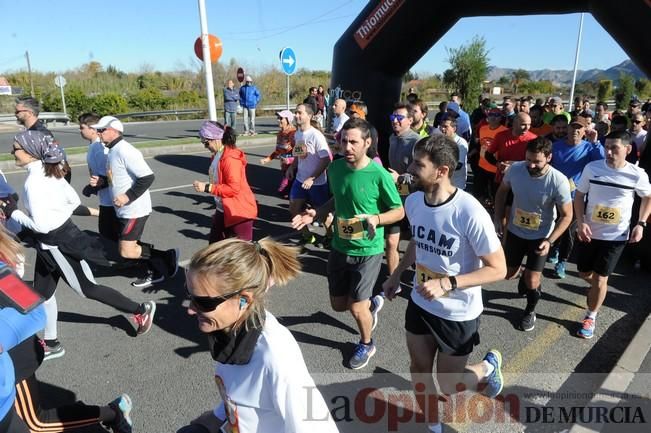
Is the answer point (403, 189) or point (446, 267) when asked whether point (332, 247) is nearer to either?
point (446, 267)

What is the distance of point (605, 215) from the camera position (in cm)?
383

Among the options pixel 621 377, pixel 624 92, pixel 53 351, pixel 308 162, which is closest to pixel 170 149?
pixel 308 162

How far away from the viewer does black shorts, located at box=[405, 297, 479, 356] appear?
8.30ft

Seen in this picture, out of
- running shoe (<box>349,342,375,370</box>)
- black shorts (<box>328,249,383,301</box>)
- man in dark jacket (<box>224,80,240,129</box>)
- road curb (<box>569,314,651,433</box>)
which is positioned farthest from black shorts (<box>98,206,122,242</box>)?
man in dark jacket (<box>224,80,240,129</box>)

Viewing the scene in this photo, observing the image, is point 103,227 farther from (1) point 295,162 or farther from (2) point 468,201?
(2) point 468,201

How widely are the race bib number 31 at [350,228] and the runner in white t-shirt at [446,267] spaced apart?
0.53 metres

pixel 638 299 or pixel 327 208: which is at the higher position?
pixel 327 208

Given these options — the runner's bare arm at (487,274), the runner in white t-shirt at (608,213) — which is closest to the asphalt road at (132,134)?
the runner in white t-shirt at (608,213)

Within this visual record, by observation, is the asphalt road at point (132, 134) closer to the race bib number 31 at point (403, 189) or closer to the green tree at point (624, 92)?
the race bib number 31 at point (403, 189)

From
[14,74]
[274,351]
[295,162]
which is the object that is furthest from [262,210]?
[14,74]

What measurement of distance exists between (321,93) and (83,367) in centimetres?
1545

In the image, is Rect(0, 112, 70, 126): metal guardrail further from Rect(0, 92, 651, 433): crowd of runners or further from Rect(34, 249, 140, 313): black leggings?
Rect(34, 249, 140, 313): black leggings

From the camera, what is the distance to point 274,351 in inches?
57.2

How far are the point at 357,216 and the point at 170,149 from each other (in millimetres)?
10931
